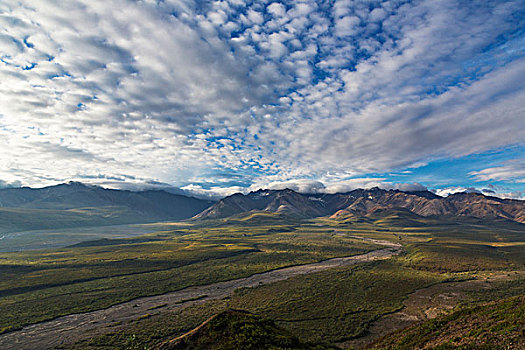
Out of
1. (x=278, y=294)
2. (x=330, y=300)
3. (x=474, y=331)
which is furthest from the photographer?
→ (x=278, y=294)

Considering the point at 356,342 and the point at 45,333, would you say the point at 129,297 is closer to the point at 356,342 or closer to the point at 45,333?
the point at 45,333

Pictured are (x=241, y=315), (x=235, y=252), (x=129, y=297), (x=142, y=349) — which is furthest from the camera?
(x=235, y=252)

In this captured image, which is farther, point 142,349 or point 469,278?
point 469,278

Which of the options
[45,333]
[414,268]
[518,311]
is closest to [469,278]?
[414,268]

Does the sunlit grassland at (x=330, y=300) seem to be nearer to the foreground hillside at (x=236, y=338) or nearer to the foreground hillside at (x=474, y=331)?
the foreground hillside at (x=474, y=331)

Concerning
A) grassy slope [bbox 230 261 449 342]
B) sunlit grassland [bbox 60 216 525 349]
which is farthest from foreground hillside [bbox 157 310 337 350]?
grassy slope [bbox 230 261 449 342]

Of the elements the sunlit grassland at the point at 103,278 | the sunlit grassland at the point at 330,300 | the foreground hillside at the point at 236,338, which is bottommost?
the sunlit grassland at the point at 103,278

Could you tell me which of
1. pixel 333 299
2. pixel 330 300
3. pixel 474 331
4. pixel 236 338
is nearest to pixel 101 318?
pixel 236 338

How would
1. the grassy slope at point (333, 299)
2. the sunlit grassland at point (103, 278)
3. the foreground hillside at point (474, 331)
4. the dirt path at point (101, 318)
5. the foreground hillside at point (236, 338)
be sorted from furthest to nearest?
1. the sunlit grassland at point (103, 278)
2. the grassy slope at point (333, 299)
3. the dirt path at point (101, 318)
4. the foreground hillside at point (236, 338)
5. the foreground hillside at point (474, 331)

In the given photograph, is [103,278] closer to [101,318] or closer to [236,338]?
[101,318]

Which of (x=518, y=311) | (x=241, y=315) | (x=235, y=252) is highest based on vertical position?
(x=518, y=311)

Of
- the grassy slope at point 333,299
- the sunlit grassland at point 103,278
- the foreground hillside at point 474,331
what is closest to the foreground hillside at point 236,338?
the foreground hillside at point 474,331
